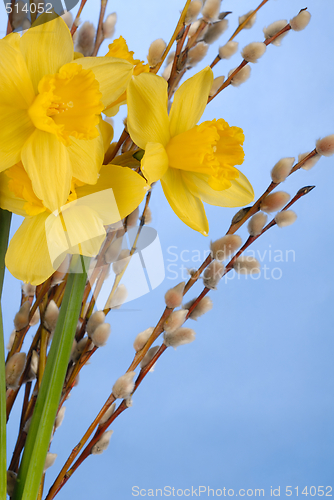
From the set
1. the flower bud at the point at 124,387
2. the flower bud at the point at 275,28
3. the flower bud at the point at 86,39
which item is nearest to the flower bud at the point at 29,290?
the flower bud at the point at 124,387

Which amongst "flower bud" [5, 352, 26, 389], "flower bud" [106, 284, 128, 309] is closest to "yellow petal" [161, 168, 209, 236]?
"flower bud" [106, 284, 128, 309]

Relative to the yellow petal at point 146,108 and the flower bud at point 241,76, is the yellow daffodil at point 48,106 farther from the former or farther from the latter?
the flower bud at point 241,76

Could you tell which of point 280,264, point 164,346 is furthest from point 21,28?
point 280,264

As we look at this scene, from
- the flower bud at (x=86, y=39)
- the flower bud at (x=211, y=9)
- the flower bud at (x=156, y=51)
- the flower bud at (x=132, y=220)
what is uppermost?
the flower bud at (x=211, y=9)

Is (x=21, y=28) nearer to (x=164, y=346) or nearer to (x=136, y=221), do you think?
(x=136, y=221)

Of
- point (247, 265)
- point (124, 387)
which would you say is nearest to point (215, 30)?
point (247, 265)

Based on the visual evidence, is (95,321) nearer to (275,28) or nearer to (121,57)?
(121,57)
